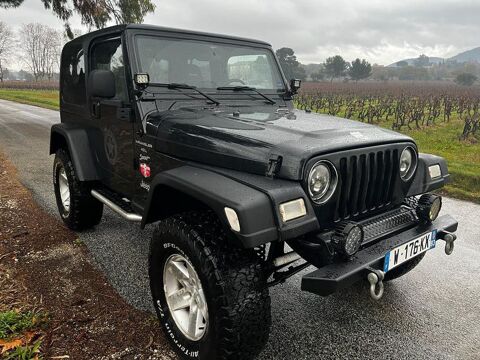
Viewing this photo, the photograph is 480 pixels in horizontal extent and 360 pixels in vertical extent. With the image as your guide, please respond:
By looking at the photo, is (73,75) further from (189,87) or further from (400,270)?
(400,270)

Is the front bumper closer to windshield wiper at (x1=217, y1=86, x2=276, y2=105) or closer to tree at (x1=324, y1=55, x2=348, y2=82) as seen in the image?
windshield wiper at (x1=217, y1=86, x2=276, y2=105)

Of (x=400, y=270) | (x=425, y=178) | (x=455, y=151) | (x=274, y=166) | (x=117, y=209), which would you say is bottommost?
(x=455, y=151)

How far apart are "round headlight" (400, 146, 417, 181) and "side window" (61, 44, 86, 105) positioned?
3.13 metres

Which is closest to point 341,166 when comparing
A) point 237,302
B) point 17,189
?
point 237,302

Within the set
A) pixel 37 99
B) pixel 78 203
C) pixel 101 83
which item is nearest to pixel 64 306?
pixel 78 203

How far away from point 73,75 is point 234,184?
10.3ft

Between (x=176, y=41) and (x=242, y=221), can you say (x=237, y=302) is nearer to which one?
(x=242, y=221)

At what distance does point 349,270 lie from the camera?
81.7 inches

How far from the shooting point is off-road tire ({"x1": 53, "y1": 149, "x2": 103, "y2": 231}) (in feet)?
13.4

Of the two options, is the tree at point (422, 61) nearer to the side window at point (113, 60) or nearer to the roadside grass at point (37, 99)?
the roadside grass at point (37, 99)

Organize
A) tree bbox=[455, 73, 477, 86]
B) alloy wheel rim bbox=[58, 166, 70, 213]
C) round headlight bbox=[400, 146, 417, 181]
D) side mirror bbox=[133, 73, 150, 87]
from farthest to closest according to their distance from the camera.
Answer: tree bbox=[455, 73, 477, 86]
alloy wheel rim bbox=[58, 166, 70, 213]
side mirror bbox=[133, 73, 150, 87]
round headlight bbox=[400, 146, 417, 181]

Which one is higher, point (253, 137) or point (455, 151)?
point (253, 137)

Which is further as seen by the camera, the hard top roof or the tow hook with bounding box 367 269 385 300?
the hard top roof

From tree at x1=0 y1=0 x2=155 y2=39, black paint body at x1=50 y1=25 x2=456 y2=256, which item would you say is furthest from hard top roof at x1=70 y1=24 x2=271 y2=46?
tree at x1=0 y1=0 x2=155 y2=39
